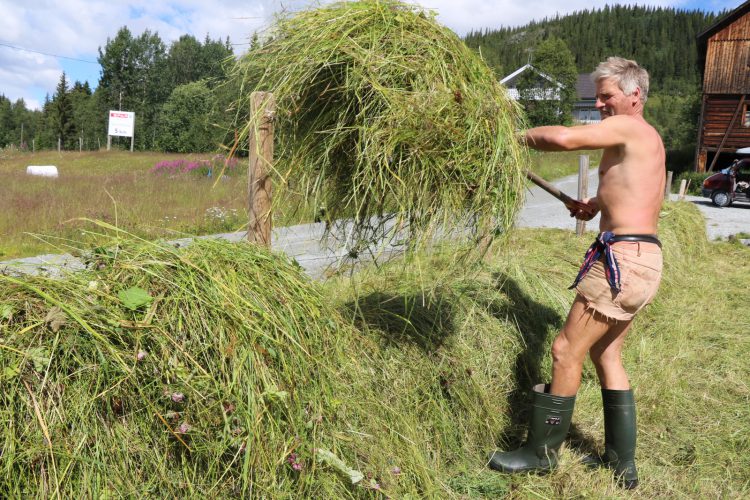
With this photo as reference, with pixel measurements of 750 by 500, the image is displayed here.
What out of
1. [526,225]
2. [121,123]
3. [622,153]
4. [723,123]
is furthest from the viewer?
[121,123]

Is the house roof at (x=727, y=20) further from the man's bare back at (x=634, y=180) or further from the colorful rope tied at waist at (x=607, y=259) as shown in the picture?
the colorful rope tied at waist at (x=607, y=259)

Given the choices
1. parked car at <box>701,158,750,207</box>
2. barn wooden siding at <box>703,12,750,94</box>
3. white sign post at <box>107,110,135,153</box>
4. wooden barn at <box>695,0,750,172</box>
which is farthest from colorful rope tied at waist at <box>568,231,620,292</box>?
white sign post at <box>107,110,135,153</box>

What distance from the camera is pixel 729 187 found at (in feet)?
67.2

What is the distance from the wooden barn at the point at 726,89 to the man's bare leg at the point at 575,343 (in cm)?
3251

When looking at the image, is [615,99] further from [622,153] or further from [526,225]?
[526,225]

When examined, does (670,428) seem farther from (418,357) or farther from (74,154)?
(74,154)

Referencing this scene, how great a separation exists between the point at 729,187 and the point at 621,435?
20.8 metres

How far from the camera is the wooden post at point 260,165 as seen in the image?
2.61m

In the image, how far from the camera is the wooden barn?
3014cm

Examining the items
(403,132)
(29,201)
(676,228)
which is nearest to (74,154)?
(29,201)

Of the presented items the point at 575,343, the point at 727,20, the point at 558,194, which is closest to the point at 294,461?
the point at 575,343

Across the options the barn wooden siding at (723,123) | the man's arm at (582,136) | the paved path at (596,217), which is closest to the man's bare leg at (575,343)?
the man's arm at (582,136)

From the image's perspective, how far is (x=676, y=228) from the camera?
26.8ft

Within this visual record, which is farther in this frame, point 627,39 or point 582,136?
point 627,39
